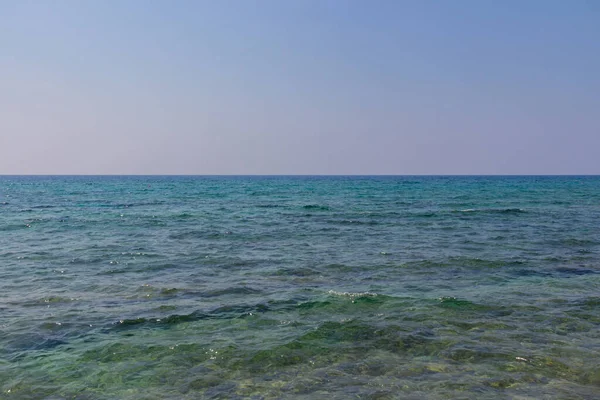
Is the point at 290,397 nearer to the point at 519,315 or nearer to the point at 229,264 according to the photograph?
the point at 519,315

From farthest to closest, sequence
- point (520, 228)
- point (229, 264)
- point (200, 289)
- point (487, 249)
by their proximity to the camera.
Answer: point (520, 228) → point (487, 249) → point (229, 264) → point (200, 289)

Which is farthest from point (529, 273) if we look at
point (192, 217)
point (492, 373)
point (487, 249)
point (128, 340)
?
point (192, 217)

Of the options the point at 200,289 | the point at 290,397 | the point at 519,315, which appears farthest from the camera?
the point at 200,289

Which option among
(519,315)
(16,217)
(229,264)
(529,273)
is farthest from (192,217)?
(519,315)

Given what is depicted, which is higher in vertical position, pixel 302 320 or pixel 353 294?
pixel 353 294

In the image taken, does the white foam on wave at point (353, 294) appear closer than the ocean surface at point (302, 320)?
No

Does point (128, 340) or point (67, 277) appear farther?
point (67, 277)

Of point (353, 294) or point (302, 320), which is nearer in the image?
point (302, 320)

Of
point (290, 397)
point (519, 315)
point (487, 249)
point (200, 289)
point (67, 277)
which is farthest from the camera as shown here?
point (487, 249)

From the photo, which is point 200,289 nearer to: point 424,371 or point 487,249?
point 424,371

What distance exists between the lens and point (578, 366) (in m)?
7.81

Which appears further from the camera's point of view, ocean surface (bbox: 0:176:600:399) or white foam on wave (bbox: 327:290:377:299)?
white foam on wave (bbox: 327:290:377:299)

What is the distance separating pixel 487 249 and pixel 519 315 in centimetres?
1036

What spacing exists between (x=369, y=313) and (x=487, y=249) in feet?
38.7
